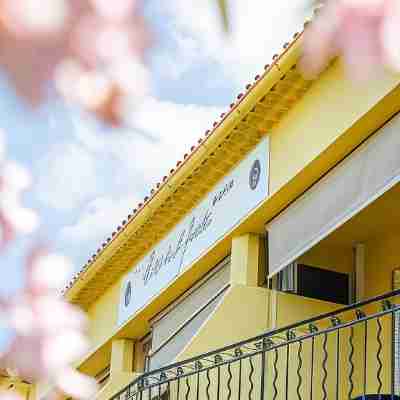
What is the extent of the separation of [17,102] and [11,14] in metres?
0.14

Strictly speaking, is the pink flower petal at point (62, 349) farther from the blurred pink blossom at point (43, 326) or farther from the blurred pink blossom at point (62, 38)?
the blurred pink blossom at point (62, 38)

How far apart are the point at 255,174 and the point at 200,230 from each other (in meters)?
1.44

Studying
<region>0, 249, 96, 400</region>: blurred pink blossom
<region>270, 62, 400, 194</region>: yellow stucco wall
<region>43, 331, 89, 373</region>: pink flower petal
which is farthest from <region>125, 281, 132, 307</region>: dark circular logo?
<region>43, 331, 89, 373</region>: pink flower petal

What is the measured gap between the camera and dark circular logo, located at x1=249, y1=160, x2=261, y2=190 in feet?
31.7

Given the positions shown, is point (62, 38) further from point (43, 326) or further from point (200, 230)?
point (200, 230)

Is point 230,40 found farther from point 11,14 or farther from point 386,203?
point 386,203

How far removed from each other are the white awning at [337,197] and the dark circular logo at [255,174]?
0.40 meters

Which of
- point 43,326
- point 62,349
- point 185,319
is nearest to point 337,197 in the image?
point 185,319

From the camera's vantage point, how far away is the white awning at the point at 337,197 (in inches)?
304

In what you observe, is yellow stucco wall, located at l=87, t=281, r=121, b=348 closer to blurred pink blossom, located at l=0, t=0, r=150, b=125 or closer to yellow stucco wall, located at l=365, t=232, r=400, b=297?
yellow stucco wall, located at l=365, t=232, r=400, b=297

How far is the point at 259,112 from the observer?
373 inches

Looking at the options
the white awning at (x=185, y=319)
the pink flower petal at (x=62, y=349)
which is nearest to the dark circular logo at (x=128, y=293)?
the white awning at (x=185, y=319)

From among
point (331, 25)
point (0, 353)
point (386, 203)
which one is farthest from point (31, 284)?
point (386, 203)

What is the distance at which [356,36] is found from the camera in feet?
6.08
